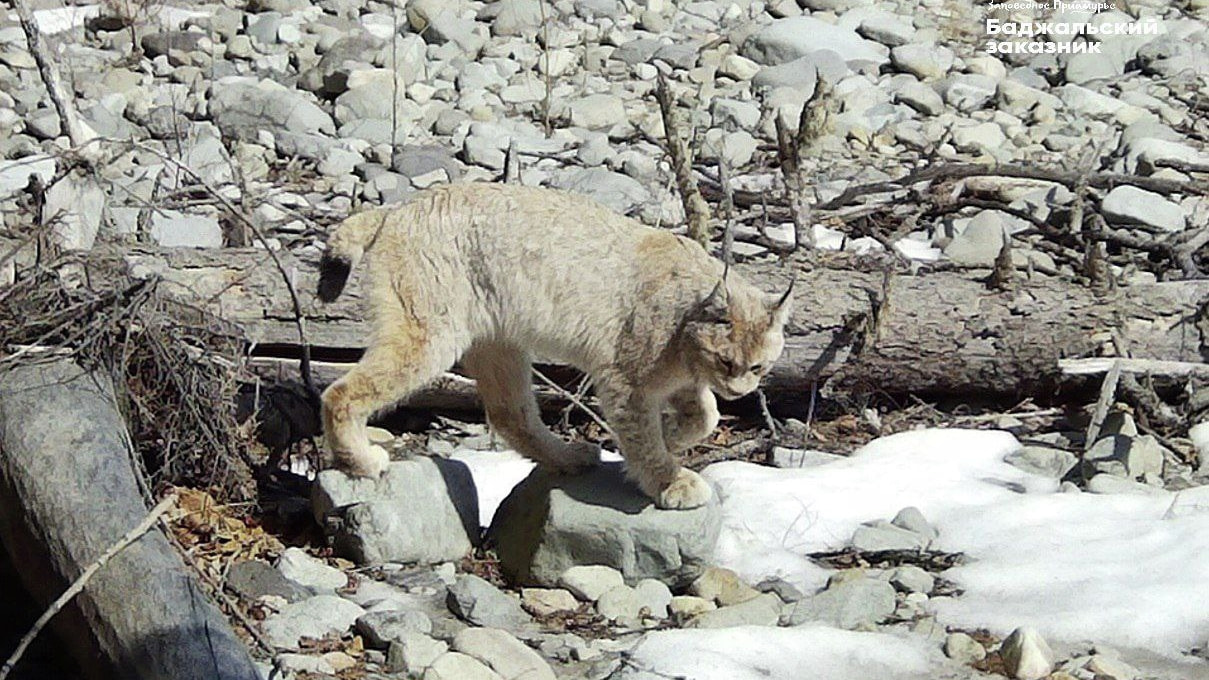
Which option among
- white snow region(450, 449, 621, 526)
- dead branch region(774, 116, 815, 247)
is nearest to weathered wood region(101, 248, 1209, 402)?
dead branch region(774, 116, 815, 247)

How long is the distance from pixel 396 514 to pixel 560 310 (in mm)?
1001

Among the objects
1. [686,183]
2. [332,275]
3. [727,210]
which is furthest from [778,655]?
[727,210]

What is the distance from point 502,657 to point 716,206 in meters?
4.75

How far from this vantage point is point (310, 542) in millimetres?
→ 6246

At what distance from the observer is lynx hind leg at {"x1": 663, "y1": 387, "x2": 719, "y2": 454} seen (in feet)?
20.7

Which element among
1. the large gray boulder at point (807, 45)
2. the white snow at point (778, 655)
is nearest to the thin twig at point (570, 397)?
the white snow at point (778, 655)

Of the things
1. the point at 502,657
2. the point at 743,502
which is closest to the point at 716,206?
the point at 743,502

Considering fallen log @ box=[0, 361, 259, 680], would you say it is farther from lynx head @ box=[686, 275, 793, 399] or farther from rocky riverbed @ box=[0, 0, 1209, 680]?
lynx head @ box=[686, 275, 793, 399]

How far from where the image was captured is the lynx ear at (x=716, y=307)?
19.4ft

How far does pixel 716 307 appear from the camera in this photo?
5.92 m

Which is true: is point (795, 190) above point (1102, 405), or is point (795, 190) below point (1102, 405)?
above

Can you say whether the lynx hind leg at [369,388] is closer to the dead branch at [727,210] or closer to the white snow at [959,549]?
the white snow at [959,549]

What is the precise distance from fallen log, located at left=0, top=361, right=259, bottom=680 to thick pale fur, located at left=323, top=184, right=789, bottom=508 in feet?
3.44

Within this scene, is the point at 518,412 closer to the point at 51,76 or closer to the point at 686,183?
the point at 686,183
